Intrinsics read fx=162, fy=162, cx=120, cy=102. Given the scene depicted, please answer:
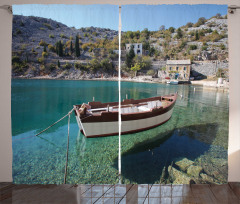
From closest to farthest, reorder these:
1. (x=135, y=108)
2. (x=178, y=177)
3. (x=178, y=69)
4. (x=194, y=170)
A: (x=178, y=177) → (x=194, y=170) → (x=178, y=69) → (x=135, y=108)

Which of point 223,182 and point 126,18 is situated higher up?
point 126,18

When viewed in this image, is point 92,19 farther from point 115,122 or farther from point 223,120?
point 223,120

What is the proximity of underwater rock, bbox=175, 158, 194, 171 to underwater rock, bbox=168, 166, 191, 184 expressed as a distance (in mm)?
83

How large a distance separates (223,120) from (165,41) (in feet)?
4.57

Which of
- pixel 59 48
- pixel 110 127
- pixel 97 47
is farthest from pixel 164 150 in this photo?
pixel 59 48

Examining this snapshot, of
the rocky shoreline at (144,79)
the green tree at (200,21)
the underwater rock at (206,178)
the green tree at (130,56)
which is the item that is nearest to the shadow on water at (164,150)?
the underwater rock at (206,178)

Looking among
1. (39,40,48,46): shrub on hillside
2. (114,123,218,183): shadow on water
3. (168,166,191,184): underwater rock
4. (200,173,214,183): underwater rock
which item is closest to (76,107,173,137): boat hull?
(114,123,218,183): shadow on water

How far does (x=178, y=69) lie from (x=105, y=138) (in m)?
1.48

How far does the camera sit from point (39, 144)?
226cm

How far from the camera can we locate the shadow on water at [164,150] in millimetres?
2285

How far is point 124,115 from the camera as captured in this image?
2322 millimetres

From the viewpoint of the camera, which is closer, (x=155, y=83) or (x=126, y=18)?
(x=126, y=18)

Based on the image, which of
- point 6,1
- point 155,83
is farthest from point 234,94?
→ point 6,1

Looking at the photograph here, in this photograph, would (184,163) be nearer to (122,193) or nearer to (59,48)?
→ (122,193)
